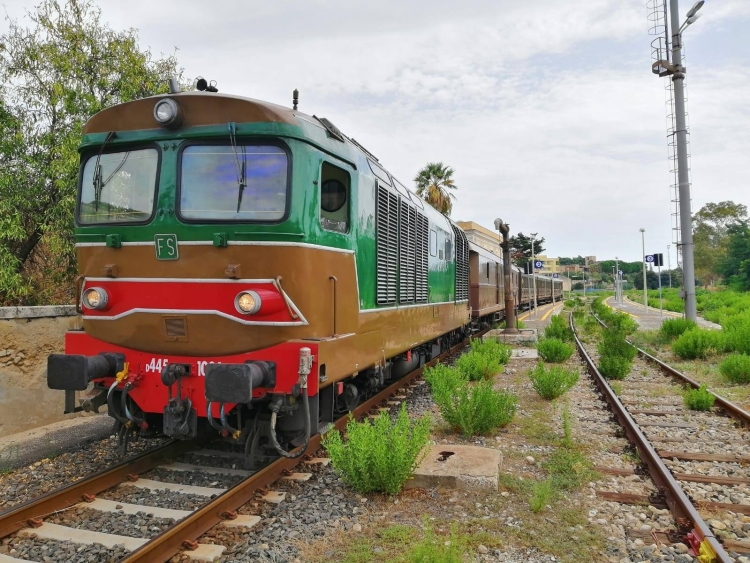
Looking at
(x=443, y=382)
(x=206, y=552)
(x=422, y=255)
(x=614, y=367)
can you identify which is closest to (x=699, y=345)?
(x=614, y=367)

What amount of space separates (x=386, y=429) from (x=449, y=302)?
6726 millimetres

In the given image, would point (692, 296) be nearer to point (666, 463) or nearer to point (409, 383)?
point (409, 383)

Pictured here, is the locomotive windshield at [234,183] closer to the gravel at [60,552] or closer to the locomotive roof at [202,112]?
the locomotive roof at [202,112]

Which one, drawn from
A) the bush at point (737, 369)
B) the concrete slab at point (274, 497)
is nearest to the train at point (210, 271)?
the concrete slab at point (274, 497)

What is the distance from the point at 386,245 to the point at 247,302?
2.73 m

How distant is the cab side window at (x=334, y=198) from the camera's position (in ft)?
17.8

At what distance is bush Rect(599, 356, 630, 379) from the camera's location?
11.1 meters

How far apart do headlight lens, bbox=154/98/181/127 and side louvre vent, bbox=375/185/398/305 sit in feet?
8.26

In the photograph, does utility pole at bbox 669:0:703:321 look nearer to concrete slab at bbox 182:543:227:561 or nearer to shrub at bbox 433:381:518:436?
shrub at bbox 433:381:518:436

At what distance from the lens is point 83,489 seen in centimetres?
470

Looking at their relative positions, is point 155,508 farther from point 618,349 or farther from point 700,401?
point 618,349

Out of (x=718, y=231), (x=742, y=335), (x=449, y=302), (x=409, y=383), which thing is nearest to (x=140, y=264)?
(x=409, y=383)

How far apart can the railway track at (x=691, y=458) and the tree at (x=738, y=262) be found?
49.2 metres

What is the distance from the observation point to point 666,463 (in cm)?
593
